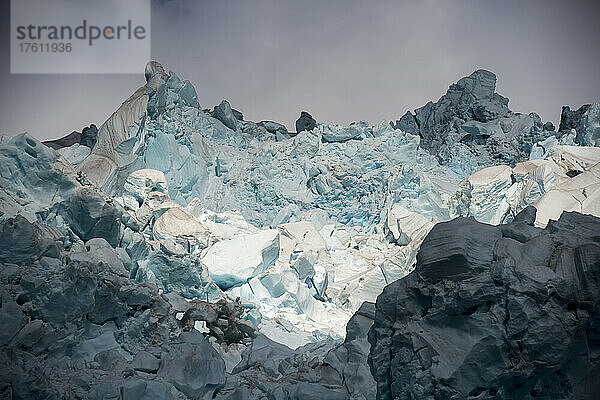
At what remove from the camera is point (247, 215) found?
913 cm

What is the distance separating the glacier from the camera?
2.74 m

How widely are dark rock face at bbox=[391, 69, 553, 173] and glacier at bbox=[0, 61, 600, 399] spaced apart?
0.12ft

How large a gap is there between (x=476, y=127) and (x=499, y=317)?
9.75 metres

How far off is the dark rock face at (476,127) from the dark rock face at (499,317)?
8844 mm

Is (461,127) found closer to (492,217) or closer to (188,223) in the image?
(492,217)

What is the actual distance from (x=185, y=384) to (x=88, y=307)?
0.87m

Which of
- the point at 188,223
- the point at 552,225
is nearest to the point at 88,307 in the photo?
the point at 552,225

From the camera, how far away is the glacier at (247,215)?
2.74 metres

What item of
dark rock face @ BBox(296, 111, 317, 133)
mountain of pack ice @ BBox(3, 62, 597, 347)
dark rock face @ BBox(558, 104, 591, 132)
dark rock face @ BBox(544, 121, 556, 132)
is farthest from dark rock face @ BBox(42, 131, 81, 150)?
dark rock face @ BBox(544, 121, 556, 132)

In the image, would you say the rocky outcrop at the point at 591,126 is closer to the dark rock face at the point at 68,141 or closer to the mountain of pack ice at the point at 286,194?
the mountain of pack ice at the point at 286,194

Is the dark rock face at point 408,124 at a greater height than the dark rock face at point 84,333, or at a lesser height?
greater

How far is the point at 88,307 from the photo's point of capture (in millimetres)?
2875

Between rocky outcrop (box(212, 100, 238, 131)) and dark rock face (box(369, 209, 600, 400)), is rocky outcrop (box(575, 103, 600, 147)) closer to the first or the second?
rocky outcrop (box(212, 100, 238, 131))

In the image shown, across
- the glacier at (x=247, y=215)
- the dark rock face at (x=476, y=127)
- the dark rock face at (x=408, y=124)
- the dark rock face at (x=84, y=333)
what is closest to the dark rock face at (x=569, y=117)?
the glacier at (x=247, y=215)
